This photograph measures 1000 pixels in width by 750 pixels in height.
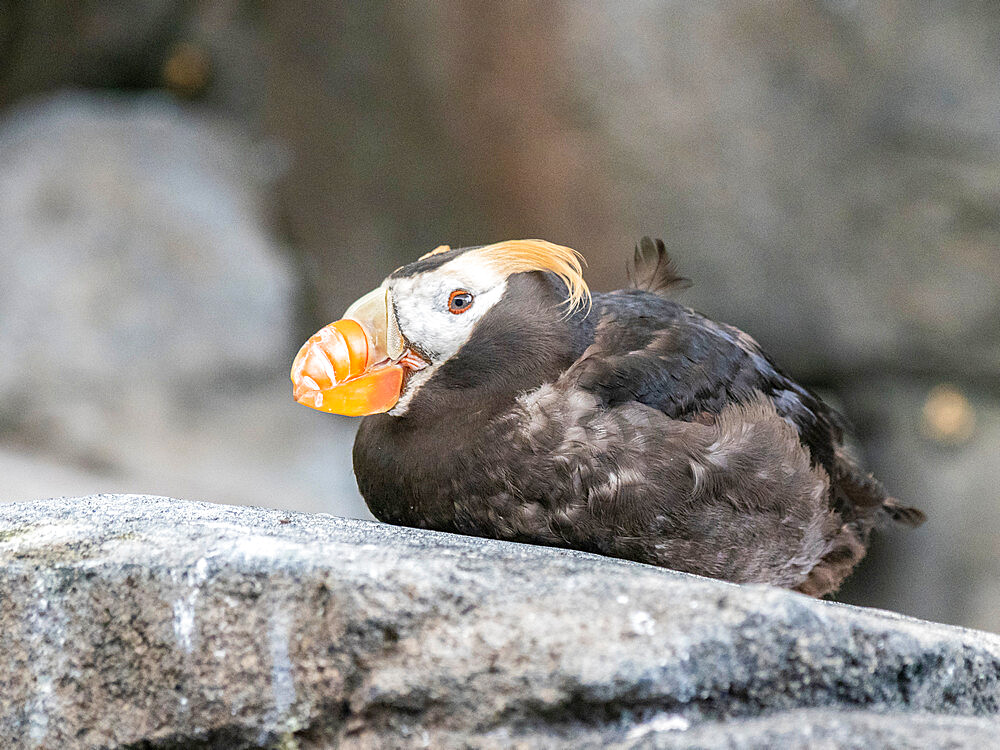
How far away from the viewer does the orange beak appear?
1.90 meters

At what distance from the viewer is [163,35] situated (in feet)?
18.5

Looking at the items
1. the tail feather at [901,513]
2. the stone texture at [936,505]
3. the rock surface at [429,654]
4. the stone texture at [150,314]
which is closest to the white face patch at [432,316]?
the rock surface at [429,654]

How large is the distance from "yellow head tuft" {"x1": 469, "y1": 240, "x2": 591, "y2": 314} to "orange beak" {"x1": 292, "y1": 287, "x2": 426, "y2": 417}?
0.24 m

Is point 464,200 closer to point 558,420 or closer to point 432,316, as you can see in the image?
point 432,316

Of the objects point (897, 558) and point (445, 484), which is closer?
point (445, 484)

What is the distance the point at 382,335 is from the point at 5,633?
820 millimetres

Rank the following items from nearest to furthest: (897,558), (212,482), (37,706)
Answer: (37,706) < (897,558) < (212,482)

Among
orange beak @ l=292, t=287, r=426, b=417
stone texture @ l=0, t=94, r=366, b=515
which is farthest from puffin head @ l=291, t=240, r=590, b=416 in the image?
stone texture @ l=0, t=94, r=366, b=515

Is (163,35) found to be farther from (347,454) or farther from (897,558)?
(897,558)

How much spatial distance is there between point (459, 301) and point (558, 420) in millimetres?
314

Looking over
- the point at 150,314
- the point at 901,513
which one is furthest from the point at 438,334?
the point at 150,314

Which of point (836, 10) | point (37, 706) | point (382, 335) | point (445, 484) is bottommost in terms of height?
point (37, 706)

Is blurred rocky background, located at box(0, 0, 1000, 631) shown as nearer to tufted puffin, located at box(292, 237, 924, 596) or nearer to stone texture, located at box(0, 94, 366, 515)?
stone texture, located at box(0, 94, 366, 515)

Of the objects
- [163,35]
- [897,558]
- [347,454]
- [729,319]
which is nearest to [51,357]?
[347,454]
